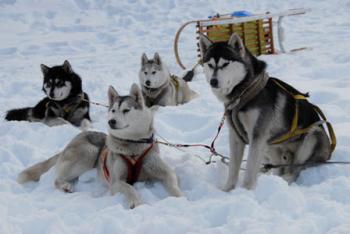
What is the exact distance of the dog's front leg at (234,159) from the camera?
3.09 metres

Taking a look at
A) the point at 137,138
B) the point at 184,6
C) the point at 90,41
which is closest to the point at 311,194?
the point at 137,138

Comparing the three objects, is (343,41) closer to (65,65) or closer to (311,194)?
(65,65)

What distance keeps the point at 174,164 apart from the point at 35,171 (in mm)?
1027

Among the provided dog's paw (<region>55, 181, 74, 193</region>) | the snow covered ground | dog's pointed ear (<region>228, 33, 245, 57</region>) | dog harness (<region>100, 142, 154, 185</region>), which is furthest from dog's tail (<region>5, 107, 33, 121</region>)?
dog's pointed ear (<region>228, 33, 245, 57</region>)

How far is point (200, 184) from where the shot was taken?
119 inches

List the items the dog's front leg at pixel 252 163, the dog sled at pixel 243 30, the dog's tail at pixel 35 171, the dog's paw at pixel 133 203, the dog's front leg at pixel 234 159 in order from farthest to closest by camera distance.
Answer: the dog sled at pixel 243 30 → the dog's tail at pixel 35 171 → the dog's front leg at pixel 234 159 → the dog's front leg at pixel 252 163 → the dog's paw at pixel 133 203

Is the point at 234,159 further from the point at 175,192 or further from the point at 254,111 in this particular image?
the point at 175,192

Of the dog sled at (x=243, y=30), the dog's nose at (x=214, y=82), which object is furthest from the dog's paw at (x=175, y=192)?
the dog sled at (x=243, y=30)

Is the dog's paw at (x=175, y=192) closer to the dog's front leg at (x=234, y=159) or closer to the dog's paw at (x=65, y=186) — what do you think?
the dog's front leg at (x=234, y=159)

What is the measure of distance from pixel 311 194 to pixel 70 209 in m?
1.36

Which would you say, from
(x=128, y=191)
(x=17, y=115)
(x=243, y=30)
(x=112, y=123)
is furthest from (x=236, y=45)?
(x=243, y=30)

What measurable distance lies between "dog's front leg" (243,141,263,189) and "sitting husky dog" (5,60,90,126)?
2.90 m

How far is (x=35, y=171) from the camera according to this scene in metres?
3.36

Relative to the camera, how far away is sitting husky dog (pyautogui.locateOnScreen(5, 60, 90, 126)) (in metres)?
5.53
